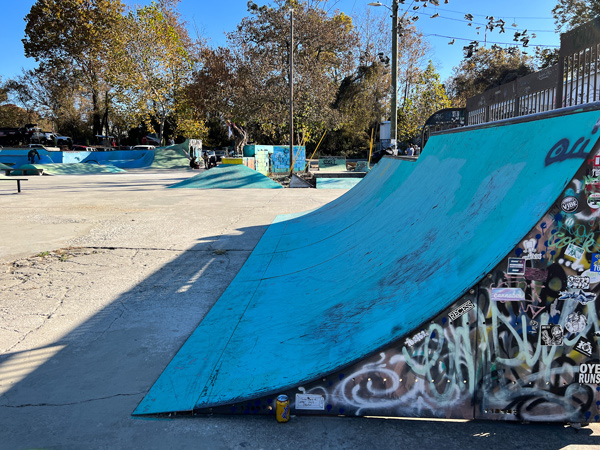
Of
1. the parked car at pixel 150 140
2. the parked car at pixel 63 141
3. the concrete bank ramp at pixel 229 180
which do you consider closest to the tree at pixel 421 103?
the concrete bank ramp at pixel 229 180

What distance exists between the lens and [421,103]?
41375 millimetres

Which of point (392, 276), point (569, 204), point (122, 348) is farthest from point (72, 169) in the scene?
point (569, 204)

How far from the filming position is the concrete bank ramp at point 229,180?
20797mm

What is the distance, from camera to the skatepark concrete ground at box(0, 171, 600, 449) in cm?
256

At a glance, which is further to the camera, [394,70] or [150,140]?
[150,140]

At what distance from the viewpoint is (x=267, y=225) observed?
1045 centimetres

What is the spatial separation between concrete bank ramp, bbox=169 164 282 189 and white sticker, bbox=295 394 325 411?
60.5ft

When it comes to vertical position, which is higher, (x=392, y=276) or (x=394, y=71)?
(x=394, y=71)

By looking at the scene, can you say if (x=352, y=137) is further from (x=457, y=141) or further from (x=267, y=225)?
(x=457, y=141)

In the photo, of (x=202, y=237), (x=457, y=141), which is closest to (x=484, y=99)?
(x=457, y=141)

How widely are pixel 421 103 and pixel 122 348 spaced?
4152cm

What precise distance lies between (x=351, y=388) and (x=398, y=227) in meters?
2.60

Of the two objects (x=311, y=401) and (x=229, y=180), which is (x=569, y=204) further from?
(x=229, y=180)

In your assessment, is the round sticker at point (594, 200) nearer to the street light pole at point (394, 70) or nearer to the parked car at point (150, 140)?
the street light pole at point (394, 70)
